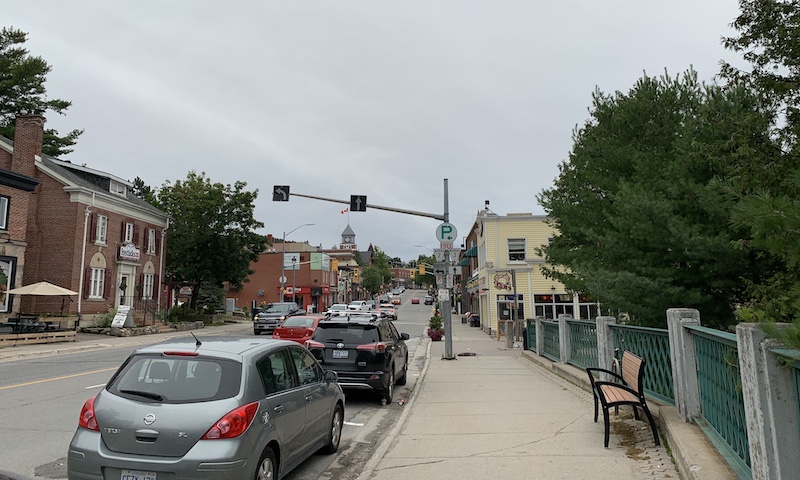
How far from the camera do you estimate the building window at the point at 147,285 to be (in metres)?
36.3

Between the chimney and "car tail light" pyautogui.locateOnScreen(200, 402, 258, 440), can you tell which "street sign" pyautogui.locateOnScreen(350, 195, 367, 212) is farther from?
the chimney

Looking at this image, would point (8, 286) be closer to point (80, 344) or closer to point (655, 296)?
point (80, 344)

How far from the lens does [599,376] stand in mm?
10367

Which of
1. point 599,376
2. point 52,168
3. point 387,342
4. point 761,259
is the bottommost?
point 599,376

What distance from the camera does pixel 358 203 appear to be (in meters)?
20.4

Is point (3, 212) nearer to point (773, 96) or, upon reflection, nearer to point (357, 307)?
point (357, 307)

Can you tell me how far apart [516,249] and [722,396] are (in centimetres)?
3147

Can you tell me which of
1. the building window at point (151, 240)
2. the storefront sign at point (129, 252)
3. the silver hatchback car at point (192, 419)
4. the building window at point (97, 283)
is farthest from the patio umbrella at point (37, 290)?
the silver hatchback car at point (192, 419)

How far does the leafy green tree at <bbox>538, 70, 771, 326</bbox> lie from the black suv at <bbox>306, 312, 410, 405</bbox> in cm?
472

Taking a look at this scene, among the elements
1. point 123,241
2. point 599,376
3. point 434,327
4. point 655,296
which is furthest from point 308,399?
point 123,241

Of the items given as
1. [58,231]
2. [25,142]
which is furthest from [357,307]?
[25,142]

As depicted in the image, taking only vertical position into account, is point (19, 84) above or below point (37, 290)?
above

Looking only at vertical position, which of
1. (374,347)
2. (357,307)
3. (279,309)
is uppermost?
(357,307)

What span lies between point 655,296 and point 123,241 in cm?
3238
